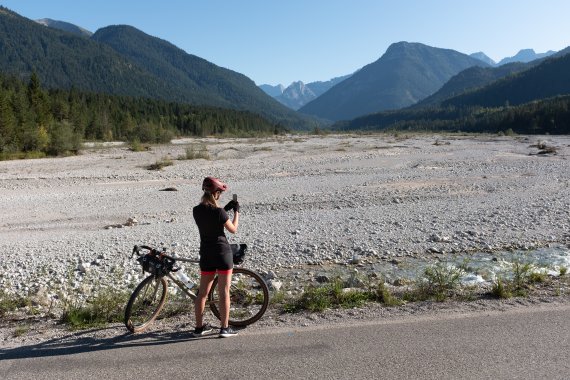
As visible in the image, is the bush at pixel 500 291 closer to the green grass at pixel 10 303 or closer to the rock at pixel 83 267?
the green grass at pixel 10 303

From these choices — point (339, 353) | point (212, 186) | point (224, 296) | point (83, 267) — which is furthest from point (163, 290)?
point (83, 267)

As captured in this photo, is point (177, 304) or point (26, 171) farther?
point (26, 171)

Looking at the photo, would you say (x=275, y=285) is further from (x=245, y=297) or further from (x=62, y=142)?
(x=62, y=142)

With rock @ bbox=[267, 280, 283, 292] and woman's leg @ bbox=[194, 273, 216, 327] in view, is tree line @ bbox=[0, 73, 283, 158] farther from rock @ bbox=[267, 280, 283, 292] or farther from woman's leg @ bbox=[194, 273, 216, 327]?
woman's leg @ bbox=[194, 273, 216, 327]

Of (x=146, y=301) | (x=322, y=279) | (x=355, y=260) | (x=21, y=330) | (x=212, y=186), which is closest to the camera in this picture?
(x=212, y=186)

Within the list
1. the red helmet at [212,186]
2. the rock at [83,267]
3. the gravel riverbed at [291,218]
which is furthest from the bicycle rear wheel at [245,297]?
the rock at [83,267]

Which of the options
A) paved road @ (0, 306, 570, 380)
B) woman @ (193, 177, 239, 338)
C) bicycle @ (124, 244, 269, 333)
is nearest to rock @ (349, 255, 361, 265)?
bicycle @ (124, 244, 269, 333)

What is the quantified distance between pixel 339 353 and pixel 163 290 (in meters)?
2.79

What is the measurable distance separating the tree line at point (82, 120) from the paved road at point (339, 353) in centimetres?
5036

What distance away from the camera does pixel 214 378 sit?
487cm

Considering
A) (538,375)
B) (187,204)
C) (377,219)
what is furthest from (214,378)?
(187,204)

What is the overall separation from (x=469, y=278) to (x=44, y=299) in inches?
323

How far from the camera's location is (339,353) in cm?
534

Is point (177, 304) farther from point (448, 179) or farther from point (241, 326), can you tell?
point (448, 179)
